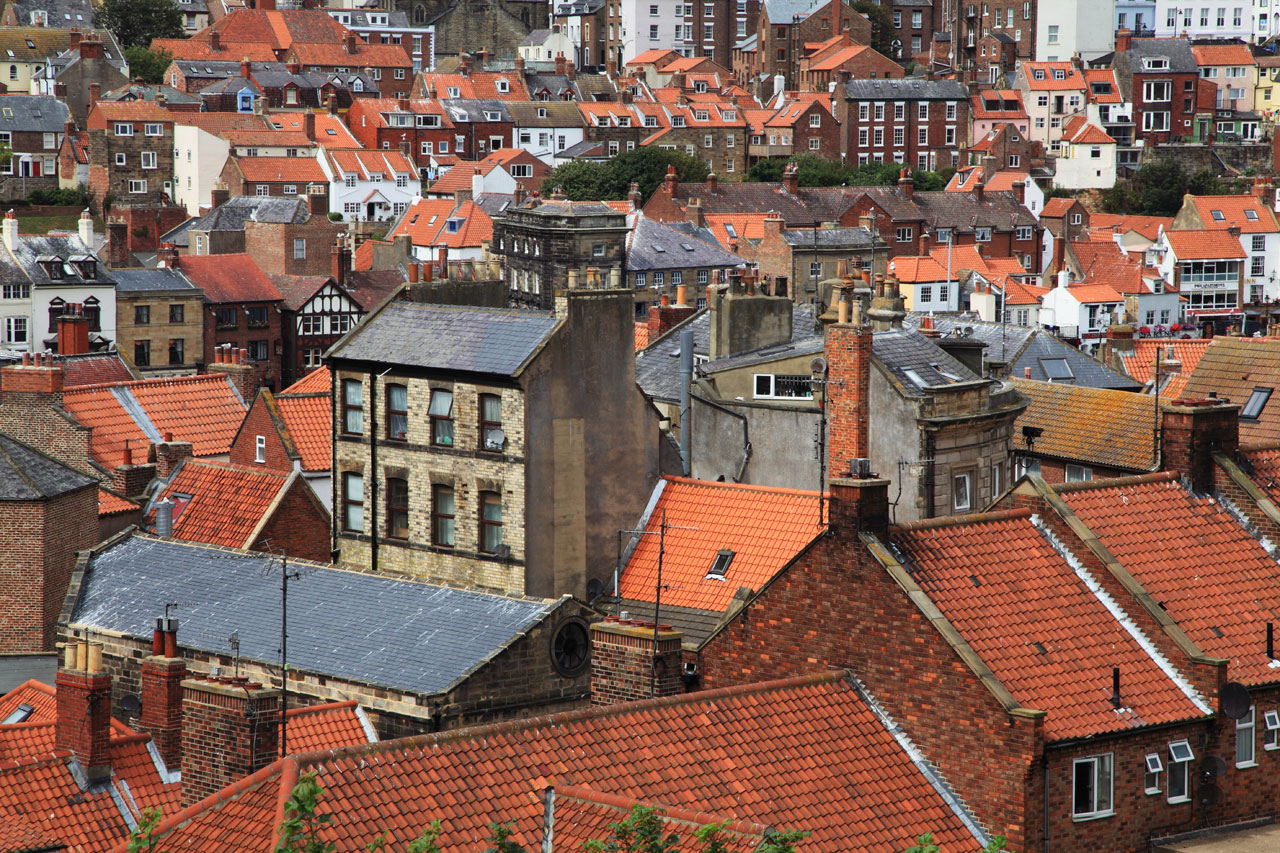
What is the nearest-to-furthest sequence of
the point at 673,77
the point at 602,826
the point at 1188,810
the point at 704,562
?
1. the point at 602,826
2. the point at 1188,810
3. the point at 704,562
4. the point at 673,77

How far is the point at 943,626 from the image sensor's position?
75.6ft

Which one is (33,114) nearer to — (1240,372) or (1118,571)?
(1240,372)

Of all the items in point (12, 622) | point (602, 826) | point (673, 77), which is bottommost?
point (12, 622)

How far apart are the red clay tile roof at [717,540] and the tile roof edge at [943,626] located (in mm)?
9541

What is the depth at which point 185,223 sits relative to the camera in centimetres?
11306

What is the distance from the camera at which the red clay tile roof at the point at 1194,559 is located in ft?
82.8

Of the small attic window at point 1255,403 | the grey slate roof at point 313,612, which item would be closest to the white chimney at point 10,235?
the grey slate roof at point 313,612

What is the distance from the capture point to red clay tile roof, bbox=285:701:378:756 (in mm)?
25047

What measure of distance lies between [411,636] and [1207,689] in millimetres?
10976

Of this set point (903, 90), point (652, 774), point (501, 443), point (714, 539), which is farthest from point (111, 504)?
point (903, 90)

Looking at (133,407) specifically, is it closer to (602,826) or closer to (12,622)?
(12,622)

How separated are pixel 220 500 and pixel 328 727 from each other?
14.4 metres

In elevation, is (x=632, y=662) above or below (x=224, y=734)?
above

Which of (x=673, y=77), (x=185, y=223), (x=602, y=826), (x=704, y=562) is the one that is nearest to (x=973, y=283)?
(x=185, y=223)
